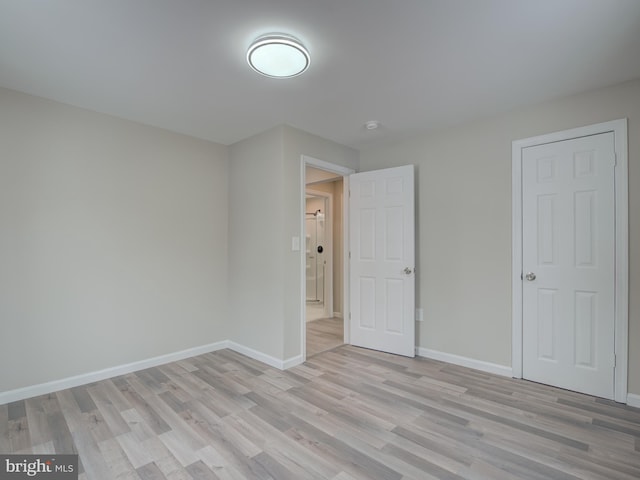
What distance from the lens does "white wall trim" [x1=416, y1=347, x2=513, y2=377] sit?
299cm

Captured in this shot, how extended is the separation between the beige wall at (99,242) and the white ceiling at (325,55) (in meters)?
0.34

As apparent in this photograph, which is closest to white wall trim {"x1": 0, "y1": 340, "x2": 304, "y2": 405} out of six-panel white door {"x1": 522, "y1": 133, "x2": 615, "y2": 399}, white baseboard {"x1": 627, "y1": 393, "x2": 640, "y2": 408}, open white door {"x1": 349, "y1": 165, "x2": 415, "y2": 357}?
open white door {"x1": 349, "y1": 165, "x2": 415, "y2": 357}

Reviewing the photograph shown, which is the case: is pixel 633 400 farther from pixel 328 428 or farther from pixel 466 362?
pixel 328 428

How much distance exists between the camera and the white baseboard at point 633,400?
2389 millimetres

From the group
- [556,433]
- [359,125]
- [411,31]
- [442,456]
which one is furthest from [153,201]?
[556,433]

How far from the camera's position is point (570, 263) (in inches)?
105

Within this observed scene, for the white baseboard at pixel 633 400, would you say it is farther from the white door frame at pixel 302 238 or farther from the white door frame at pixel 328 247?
the white door frame at pixel 328 247

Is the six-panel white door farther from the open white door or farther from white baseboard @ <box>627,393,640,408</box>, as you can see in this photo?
the open white door

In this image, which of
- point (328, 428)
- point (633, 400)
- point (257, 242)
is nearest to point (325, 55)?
point (257, 242)

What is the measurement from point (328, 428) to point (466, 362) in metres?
1.75

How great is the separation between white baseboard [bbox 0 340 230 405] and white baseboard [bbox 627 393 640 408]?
3746 millimetres

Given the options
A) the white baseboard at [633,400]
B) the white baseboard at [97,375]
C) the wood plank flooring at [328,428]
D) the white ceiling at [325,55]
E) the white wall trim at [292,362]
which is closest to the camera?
the white ceiling at [325,55]

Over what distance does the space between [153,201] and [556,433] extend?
3.79 metres

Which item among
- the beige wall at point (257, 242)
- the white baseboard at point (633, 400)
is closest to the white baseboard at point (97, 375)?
the beige wall at point (257, 242)
